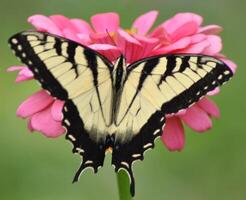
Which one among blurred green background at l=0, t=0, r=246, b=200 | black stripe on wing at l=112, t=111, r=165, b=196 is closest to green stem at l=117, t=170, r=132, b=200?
black stripe on wing at l=112, t=111, r=165, b=196

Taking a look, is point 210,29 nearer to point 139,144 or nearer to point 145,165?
point 139,144

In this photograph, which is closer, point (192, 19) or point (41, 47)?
point (41, 47)

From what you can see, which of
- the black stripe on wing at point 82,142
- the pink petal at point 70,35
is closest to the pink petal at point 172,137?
the black stripe on wing at point 82,142

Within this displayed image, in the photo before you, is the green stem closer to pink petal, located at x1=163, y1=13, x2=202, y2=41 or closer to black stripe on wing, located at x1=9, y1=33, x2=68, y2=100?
black stripe on wing, located at x1=9, y1=33, x2=68, y2=100

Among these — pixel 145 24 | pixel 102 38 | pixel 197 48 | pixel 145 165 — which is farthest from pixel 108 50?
pixel 145 165

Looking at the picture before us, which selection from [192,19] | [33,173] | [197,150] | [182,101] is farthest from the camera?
[197,150]
